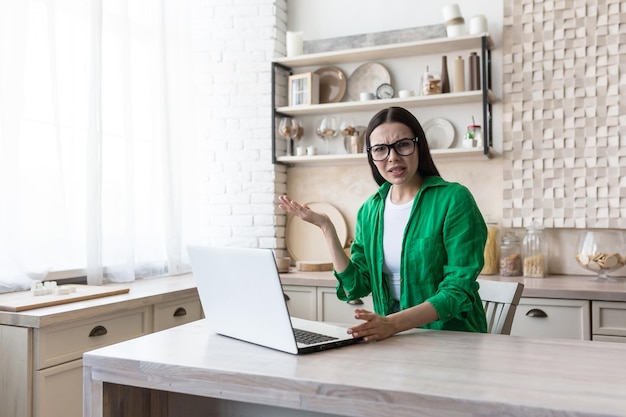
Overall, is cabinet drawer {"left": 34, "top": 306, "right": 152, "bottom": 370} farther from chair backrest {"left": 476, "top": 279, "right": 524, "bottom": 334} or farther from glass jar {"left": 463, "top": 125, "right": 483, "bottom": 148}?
glass jar {"left": 463, "top": 125, "right": 483, "bottom": 148}

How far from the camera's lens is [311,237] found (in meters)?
3.95

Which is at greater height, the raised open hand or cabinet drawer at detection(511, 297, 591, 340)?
the raised open hand

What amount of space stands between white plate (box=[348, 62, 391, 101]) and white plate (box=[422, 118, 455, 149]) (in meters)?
0.40

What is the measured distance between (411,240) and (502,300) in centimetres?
36

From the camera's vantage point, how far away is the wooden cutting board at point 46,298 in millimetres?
2208

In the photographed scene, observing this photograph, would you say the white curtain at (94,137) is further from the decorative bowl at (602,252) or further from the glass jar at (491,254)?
the decorative bowl at (602,252)

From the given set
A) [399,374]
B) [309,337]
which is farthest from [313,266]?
[399,374]

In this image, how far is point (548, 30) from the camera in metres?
3.41

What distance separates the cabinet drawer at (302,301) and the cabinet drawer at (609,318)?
141 centimetres

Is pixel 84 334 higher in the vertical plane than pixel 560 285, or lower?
lower

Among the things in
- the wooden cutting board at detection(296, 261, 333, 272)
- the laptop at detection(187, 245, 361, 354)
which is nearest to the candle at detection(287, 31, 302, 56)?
the wooden cutting board at detection(296, 261, 333, 272)

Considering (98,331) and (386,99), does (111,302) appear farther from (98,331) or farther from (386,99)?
(386,99)

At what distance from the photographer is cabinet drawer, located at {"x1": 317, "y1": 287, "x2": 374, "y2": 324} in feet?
10.6

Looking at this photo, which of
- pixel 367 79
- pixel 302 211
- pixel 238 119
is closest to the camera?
pixel 302 211
